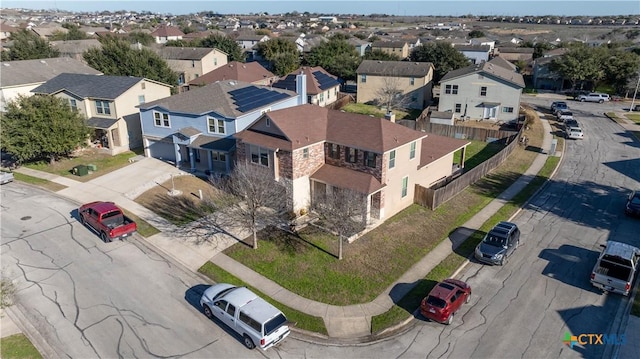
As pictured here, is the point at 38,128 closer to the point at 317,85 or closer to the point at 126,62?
the point at 126,62

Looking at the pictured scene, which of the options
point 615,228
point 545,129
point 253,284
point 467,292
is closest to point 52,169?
point 253,284

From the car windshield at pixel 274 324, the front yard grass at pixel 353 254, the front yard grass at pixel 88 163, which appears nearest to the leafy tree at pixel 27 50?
the front yard grass at pixel 88 163

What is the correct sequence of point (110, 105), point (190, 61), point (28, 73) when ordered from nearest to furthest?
point (110, 105) → point (28, 73) → point (190, 61)

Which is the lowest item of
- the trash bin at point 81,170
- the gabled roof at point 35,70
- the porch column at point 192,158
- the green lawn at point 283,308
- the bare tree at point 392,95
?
the green lawn at point 283,308

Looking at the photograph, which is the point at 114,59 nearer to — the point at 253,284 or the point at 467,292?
the point at 253,284

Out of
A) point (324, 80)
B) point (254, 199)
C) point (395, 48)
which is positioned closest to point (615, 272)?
point (254, 199)

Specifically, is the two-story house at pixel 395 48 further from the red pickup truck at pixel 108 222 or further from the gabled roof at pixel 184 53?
the red pickup truck at pixel 108 222
